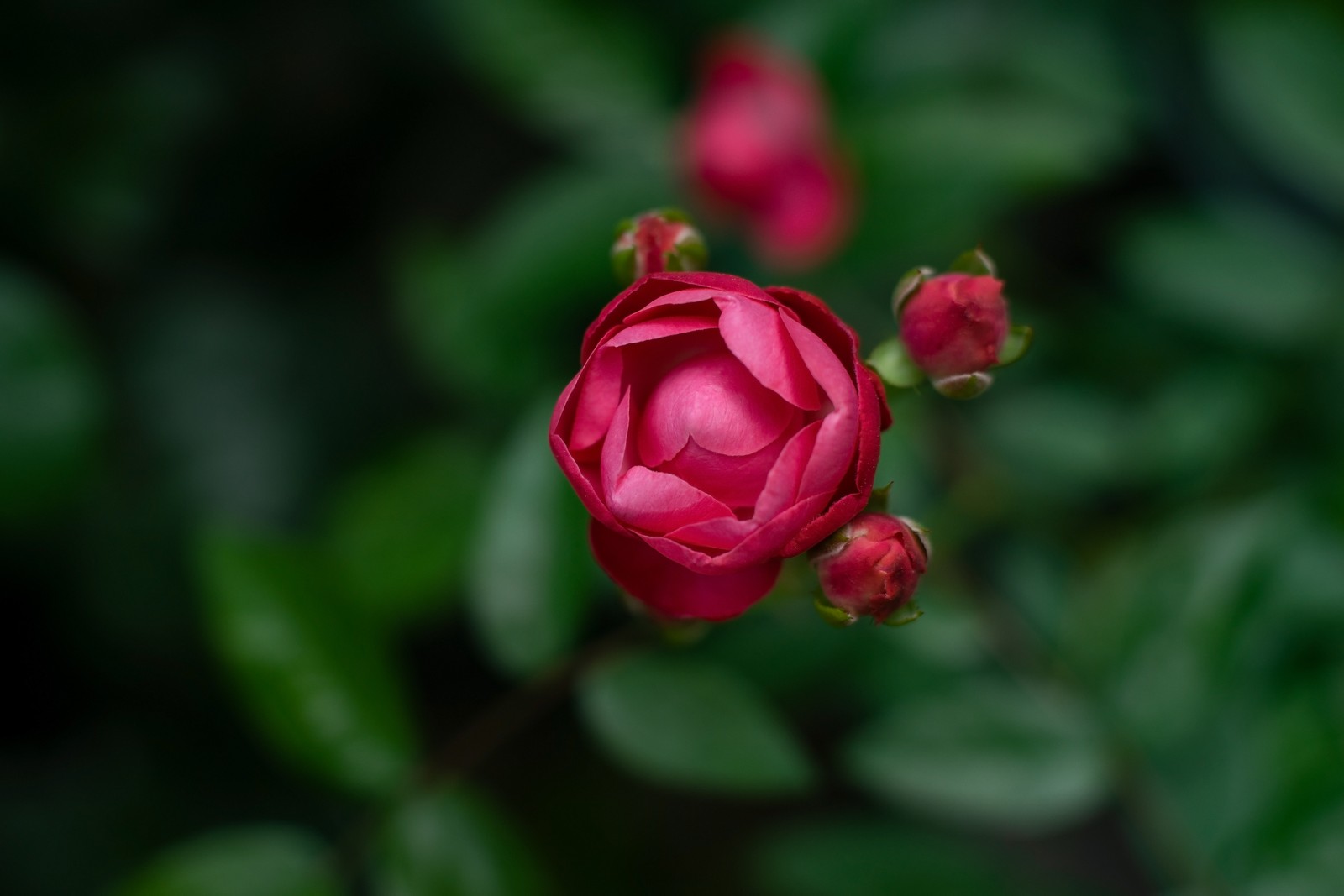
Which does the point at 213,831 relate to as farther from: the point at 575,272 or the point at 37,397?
the point at 575,272

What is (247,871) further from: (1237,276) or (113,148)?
(1237,276)

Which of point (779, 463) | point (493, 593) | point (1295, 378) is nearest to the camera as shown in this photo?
point (779, 463)

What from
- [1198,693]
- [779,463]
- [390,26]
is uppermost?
[390,26]

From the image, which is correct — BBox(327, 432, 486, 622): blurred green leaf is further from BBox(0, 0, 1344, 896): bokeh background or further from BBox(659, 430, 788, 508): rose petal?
BBox(659, 430, 788, 508): rose petal

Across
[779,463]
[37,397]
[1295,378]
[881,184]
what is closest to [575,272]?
[881,184]

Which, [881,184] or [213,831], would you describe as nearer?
[881,184]

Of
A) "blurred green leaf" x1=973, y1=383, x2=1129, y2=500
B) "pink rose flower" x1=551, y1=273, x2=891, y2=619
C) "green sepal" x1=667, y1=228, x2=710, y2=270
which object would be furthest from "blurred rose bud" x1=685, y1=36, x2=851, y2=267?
"pink rose flower" x1=551, y1=273, x2=891, y2=619

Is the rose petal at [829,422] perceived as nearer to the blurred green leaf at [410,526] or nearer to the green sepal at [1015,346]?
the green sepal at [1015,346]
